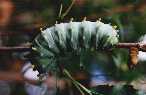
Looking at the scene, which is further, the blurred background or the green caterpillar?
the blurred background

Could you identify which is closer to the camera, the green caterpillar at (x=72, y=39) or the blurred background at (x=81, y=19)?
the green caterpillar at (x=72, y=39)

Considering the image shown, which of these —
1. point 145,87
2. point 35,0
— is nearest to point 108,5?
point 35,0

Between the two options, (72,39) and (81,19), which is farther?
(81,19)

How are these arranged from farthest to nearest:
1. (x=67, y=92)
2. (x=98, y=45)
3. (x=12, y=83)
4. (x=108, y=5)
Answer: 1. (x=12, y=83)
2. (x=108, y=5)
3. (x=67, y=92)
4. (x=98, y=45)

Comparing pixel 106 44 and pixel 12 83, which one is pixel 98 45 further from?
pixel 12 83
